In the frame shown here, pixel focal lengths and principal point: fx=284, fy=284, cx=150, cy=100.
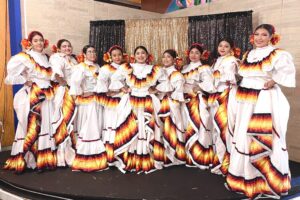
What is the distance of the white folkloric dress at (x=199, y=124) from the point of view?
3.43 meters

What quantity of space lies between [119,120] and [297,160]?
2441mm

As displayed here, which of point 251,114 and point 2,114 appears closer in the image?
point 251,114

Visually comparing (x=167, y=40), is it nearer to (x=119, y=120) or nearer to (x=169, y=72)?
(x=169, y=72)

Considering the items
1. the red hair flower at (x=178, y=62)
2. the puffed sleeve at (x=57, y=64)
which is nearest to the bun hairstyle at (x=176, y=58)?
the red hair flower at (x=178, y=62)

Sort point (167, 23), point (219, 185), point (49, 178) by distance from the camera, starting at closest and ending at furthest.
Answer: point (219, 185)
point (49, 178)
point (167, 23)

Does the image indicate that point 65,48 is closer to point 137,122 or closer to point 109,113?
point 109,113

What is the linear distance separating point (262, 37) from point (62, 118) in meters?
2.41

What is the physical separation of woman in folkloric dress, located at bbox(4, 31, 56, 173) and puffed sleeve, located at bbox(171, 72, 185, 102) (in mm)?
1481

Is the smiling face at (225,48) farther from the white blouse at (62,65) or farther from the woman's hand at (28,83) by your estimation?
the woman's hand at (28,83)


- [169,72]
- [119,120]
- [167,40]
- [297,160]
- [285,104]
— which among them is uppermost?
[167,40]

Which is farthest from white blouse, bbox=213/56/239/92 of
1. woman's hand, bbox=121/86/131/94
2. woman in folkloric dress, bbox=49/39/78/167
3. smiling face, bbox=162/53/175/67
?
woman in folkloric dress, bbox=49/39/78/167

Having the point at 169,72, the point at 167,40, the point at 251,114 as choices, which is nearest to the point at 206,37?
the point at 167,40

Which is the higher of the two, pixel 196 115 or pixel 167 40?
pixel 167 40

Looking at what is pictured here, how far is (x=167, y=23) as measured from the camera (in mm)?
4387
